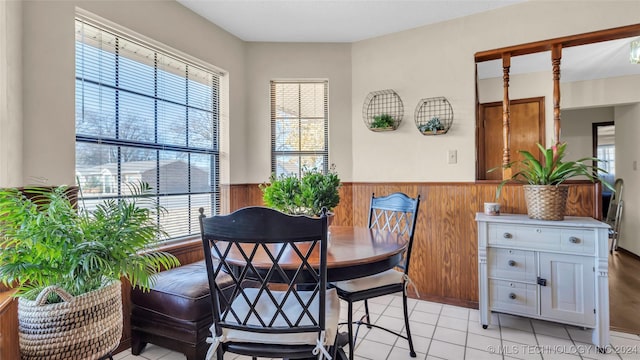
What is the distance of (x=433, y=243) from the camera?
9.43ft

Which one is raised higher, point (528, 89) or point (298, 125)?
point (528, 89)

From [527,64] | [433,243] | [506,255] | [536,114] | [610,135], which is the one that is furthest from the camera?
[610,135]

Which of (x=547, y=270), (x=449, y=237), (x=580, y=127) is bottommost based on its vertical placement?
(x=547, y=270)

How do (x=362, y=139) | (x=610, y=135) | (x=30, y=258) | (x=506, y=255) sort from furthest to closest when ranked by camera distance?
1. (x=610, y=135)
2. (x=362, y=139)
3. (x=506, y=255)
4. (x=30, y=258)

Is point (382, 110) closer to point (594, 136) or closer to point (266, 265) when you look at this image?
point (266, 265)

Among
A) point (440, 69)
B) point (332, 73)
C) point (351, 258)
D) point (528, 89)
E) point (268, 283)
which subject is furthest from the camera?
point (528, 89)

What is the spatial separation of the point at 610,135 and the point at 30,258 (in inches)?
289

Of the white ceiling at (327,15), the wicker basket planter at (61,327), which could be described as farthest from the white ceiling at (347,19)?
the wicker basket planter at (61,327)

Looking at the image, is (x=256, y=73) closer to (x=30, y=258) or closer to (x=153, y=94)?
(x=153, y=94)

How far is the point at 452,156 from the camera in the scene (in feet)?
9.30

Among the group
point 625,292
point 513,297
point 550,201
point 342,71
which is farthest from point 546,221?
point 342,71

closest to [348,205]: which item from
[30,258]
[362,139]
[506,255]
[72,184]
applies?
[362,139]

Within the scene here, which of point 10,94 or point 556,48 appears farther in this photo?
point 556,48

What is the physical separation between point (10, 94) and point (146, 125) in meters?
0.87
